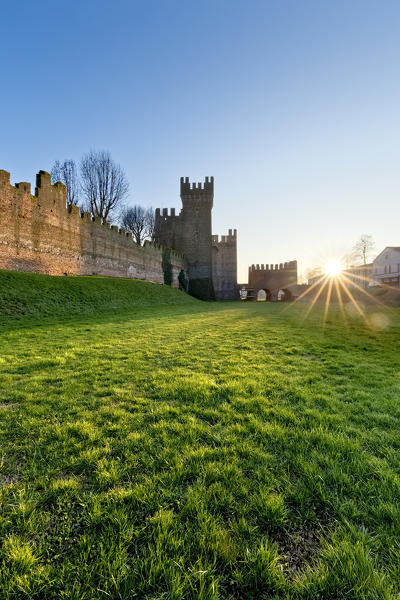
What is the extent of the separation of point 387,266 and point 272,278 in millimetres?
20641

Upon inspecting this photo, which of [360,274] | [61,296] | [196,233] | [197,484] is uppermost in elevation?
[196,233]

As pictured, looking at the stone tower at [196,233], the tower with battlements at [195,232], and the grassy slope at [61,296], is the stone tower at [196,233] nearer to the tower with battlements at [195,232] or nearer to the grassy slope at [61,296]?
the tower with battlements at [195,232]

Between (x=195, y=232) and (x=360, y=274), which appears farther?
(x=360, y=274)

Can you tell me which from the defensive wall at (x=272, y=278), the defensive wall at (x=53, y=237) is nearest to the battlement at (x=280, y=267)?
the defensive wall at (x=272, y=278)

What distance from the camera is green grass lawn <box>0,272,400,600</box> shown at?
4.17ft

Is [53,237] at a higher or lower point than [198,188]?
lower

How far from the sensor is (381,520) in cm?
159

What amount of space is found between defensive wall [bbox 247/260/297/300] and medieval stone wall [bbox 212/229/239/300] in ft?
16.4

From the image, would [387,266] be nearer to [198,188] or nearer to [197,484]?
[198,188]

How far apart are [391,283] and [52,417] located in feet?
163

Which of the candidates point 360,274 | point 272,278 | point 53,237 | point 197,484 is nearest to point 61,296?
point 53,237

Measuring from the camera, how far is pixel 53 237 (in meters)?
17.8

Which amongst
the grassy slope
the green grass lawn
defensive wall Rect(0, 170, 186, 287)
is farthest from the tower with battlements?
the green grass lawn

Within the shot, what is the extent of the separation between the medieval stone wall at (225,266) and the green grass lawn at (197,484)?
40.4 m
